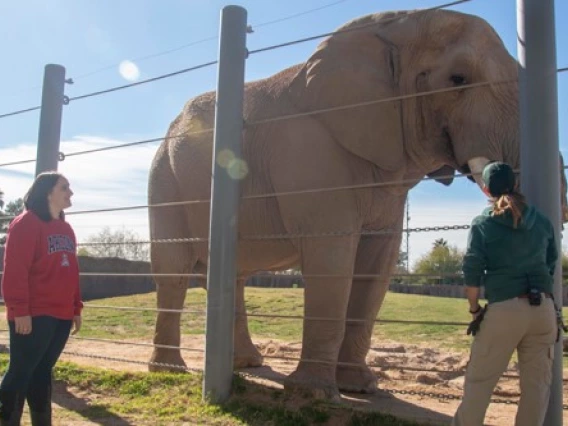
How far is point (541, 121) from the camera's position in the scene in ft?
10.6

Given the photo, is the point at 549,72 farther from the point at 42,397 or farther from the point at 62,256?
the point at 42,397

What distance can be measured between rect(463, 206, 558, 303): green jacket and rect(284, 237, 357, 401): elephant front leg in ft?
5.50

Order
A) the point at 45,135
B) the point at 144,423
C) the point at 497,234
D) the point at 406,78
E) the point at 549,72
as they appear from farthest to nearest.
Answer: the point at 45,135 → the point at 406,78 → the point at 144,423 → the point at 549,72 → the point at 497,234

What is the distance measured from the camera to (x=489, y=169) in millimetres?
3061

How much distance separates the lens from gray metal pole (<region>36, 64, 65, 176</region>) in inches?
225

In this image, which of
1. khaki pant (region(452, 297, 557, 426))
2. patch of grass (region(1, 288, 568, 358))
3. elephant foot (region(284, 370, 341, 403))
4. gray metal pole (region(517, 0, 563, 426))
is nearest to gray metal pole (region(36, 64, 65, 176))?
elephant foot (region(284, 370, 341, 403))

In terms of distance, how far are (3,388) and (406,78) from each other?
3.40 m

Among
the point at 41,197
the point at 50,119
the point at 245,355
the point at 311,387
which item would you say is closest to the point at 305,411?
the point at 311,387

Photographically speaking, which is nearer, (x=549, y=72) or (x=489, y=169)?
(x=489, y=169)

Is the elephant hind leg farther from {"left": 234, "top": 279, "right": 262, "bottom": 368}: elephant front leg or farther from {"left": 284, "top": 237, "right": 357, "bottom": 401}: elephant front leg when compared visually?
{"left": 284, "top": 237, "right": 357, "bottom": 401}: elephant front leg

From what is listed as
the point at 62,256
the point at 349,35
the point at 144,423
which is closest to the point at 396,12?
the point at 349,35

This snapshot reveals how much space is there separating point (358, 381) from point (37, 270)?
2.67m

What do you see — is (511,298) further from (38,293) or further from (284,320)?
(284,320)

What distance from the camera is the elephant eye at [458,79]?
4.59 m
